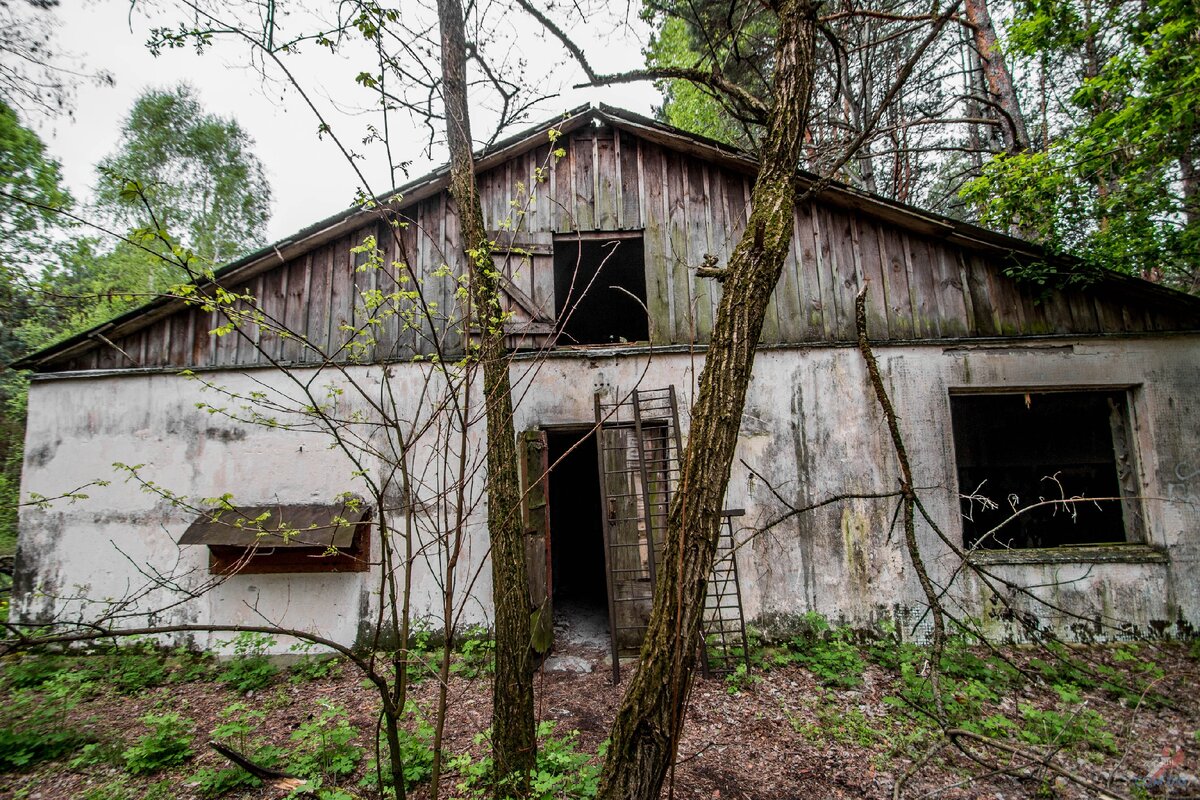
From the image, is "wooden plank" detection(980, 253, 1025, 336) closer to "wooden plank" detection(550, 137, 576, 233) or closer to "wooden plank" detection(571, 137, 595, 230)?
"wooden plank" detection(571, 137, 595, 230)

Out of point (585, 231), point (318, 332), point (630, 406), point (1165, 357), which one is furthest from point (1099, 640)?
point (318, 332)

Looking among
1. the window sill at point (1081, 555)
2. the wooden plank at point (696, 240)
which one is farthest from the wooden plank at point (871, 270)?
the window sill at point (1081, 555)

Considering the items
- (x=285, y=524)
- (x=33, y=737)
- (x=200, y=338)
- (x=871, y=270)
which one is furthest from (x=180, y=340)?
(x=871, y=270)

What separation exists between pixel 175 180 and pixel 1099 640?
25.9 metres

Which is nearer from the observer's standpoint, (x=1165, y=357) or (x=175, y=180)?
(x=1165, y=357)

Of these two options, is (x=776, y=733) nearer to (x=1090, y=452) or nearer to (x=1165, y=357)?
(x=1090, y=452)

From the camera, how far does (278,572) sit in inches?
229

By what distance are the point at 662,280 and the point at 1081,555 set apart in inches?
223

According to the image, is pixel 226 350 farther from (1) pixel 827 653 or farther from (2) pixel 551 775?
(1) pixel 827 653

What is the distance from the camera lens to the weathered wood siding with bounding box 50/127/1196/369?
6090 mm

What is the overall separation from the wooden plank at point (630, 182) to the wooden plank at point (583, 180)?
362 millimetres

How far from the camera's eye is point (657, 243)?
6.34 meters

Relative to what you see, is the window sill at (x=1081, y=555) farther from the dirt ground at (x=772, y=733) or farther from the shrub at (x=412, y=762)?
the shrub at (x=412, y=762)

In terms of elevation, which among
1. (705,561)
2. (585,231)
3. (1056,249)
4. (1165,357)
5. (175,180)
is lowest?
(705,561)
